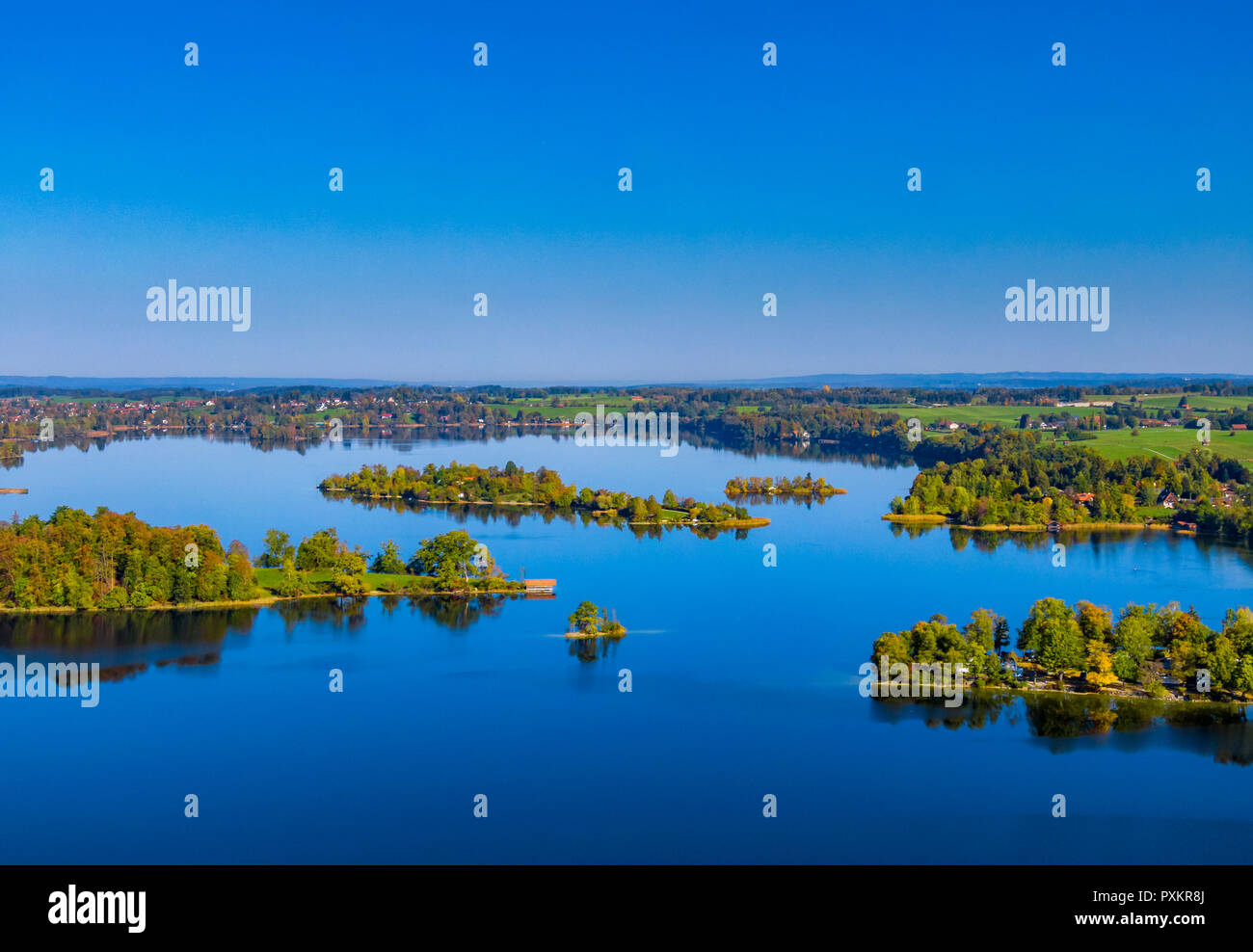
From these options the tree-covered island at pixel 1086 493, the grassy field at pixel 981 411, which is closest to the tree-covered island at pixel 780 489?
the tree-covered island at pixel 1086 493

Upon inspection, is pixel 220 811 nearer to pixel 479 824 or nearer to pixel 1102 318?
pixel 479 824

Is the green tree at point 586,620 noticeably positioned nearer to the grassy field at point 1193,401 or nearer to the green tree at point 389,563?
the green tree at point 389,563

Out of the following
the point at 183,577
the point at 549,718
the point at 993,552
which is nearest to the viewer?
the point at 549,718

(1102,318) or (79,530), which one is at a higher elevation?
(1102,318)

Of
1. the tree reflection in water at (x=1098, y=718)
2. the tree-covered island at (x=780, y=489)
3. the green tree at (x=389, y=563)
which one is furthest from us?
the tree-covered island at (x=780, y=489)

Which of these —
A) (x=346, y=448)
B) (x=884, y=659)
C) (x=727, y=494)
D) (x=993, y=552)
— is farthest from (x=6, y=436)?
(x=884, y=659)

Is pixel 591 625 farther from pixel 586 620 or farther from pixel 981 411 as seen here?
pixel 981 411

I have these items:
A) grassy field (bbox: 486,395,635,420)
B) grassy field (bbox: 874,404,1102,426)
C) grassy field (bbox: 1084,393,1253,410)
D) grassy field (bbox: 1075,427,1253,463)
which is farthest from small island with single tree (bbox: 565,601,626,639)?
grassy field (bbox: 486,395,635,420)

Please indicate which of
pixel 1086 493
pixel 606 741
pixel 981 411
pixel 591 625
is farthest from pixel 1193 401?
pixel 606 741
